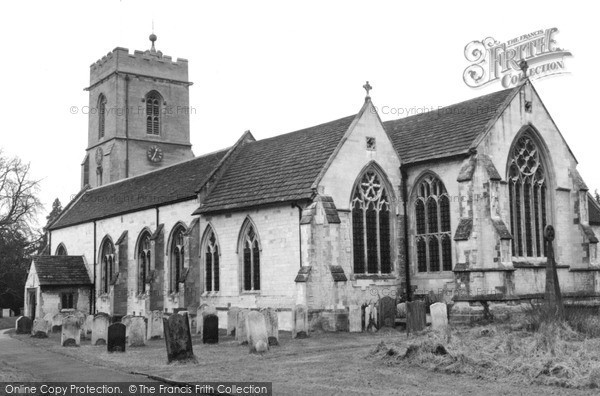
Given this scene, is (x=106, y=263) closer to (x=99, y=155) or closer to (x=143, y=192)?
(x=143, y=192)

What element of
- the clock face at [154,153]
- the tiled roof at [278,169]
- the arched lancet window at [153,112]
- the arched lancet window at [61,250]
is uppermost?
the arched lancet window at [153,112]

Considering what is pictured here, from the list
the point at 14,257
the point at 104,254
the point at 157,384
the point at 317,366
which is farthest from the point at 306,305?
the point at 14,257

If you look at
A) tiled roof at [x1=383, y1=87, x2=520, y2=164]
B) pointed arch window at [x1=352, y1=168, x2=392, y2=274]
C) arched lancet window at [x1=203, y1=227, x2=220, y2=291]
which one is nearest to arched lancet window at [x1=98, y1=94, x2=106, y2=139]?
arched lancet window at [x1=203, y1=227, x2=220, y2=291]

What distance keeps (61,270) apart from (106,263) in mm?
2981

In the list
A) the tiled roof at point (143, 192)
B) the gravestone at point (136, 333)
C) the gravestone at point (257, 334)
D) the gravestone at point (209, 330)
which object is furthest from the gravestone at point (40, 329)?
the gravestone at point (257, 334)

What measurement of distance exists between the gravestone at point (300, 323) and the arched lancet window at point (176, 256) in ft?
40.2

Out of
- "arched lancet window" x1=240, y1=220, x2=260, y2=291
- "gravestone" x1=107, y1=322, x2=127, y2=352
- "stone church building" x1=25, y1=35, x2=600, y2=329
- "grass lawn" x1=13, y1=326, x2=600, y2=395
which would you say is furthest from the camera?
"arched lancet window" x1=240, y1=220, x2=260, y2=291

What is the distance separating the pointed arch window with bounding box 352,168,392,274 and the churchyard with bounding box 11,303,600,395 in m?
7.59

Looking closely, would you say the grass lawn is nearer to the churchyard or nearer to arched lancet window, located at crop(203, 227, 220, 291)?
the churchyard

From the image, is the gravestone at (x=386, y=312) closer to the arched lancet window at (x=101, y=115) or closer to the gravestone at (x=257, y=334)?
the gravestone at (x=257, y=334)

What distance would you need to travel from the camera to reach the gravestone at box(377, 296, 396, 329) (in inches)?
1069

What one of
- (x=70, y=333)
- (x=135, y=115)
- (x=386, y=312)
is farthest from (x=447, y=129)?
(x=135, y=115)

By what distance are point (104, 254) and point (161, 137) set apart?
16.0 metres

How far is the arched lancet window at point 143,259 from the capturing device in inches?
1542
